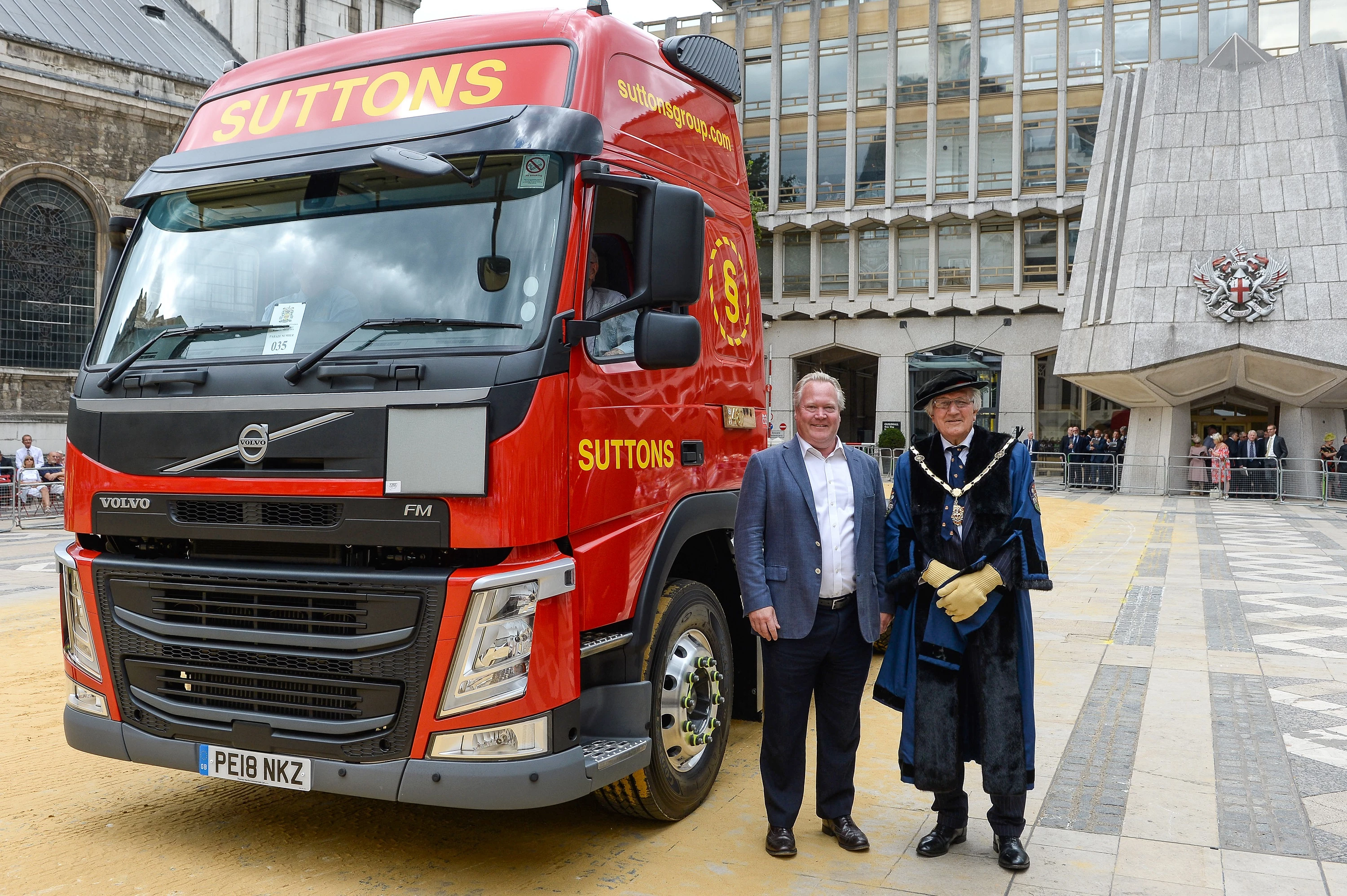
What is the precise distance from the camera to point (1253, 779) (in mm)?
5488

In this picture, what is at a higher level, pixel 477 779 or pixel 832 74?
pixel 832 74

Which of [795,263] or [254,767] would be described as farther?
[795,263]

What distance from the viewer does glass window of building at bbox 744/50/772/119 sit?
45.5m

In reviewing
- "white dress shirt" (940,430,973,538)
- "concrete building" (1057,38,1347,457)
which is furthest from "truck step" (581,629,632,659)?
"concrete building" (1057,38,1347,457)

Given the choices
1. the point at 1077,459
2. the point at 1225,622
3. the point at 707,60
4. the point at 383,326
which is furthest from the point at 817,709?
the point at 1077,459

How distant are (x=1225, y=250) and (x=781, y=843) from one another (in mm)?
28611

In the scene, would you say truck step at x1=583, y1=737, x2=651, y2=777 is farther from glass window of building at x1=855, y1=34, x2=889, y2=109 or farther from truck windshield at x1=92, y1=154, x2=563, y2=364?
glass window of building at x1=855, y1=34, x2=889, y2=109

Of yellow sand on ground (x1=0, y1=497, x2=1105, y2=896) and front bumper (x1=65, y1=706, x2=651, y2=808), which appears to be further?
yellow sand on ground (x1=0, y1=497, x2=1105, y2=896)

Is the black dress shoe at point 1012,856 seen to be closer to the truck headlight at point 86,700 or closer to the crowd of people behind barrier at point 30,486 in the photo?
the truck headlight at point 86,700

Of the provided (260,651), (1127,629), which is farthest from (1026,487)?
(1127,629)

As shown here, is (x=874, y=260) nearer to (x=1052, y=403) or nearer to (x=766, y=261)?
(x=766, y=261)

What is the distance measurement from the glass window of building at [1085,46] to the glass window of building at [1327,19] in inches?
276

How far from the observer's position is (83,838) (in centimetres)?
443

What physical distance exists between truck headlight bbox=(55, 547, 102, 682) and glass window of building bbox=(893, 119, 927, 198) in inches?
1650
